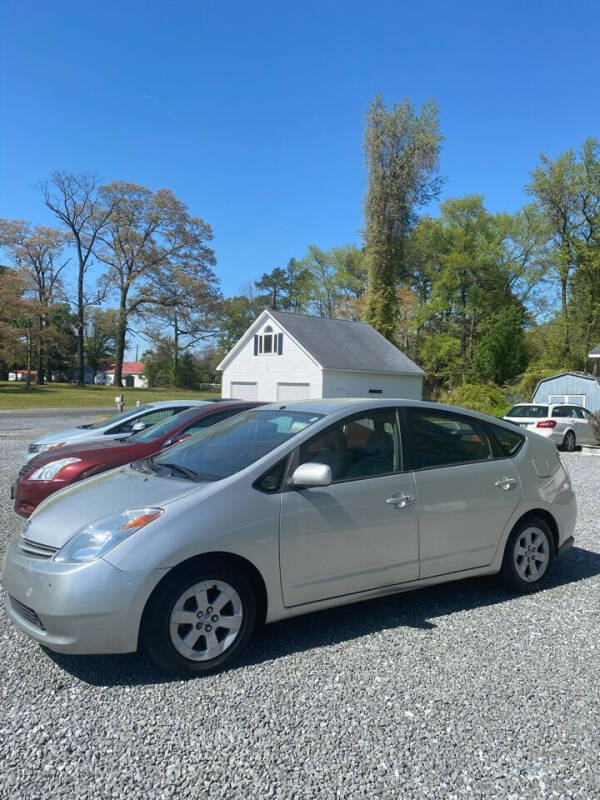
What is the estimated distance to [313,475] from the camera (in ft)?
12.1

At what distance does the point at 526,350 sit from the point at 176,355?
36493 millimetres

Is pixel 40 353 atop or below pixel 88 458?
atop

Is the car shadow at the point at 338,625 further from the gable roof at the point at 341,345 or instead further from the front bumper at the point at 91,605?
the gable roof at the point at 341,345

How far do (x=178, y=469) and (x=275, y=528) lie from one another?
900 millimetres

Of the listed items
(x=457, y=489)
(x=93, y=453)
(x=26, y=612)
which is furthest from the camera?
(x=93, y=453)

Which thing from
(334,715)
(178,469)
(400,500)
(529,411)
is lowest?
(334,715)

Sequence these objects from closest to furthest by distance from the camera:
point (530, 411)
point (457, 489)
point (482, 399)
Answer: point (457, 489)
point (530, 411)
point (482, 399)

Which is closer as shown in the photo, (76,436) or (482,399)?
(76,436)

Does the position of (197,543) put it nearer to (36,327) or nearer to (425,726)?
(425,726)

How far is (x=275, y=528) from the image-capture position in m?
3.62

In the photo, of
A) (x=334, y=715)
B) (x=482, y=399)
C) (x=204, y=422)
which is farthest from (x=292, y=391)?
(x=334, y=715)

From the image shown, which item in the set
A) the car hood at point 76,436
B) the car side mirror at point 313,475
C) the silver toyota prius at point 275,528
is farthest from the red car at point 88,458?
the car side mirror at point 313,475

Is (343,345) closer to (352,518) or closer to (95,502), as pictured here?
(352,518)

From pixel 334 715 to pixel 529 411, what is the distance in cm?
1643
